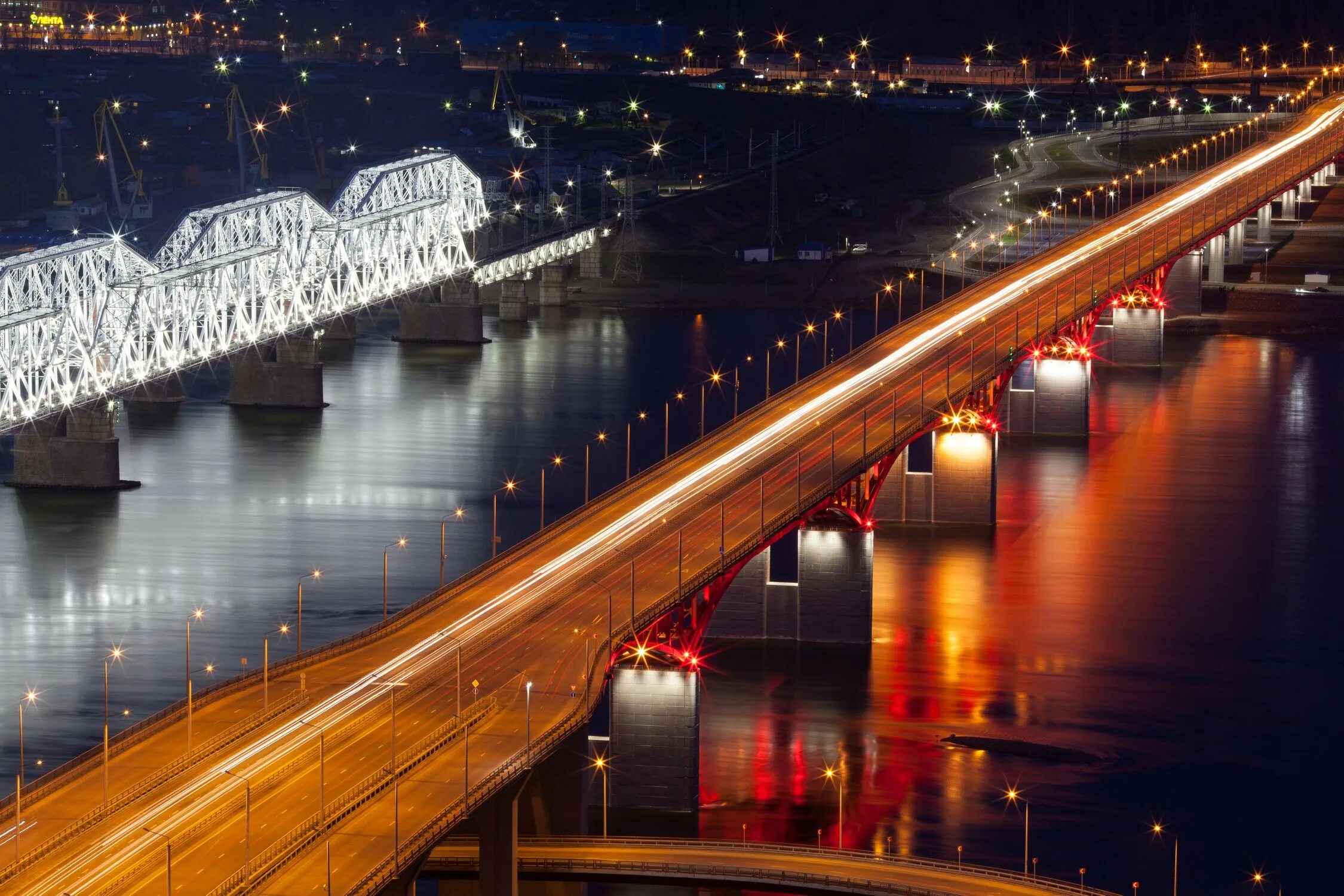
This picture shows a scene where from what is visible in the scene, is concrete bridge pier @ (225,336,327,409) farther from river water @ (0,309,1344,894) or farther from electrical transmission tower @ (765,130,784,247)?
electrical transmission tower @ (765,130,784,247)

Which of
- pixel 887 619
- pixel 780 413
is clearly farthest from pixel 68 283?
pixel 887 619

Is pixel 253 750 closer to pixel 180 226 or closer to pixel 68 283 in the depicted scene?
pixel 68 283

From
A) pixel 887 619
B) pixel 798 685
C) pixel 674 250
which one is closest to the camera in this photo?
pixel 798 685

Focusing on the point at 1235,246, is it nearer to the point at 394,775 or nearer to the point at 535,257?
the point at 535,257

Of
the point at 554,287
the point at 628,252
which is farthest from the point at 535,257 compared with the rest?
the point at 628,252

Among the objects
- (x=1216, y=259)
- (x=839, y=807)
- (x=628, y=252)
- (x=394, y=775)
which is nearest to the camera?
(x=394, y=775)

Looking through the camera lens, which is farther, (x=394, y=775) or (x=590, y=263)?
(x=590, y=263)
